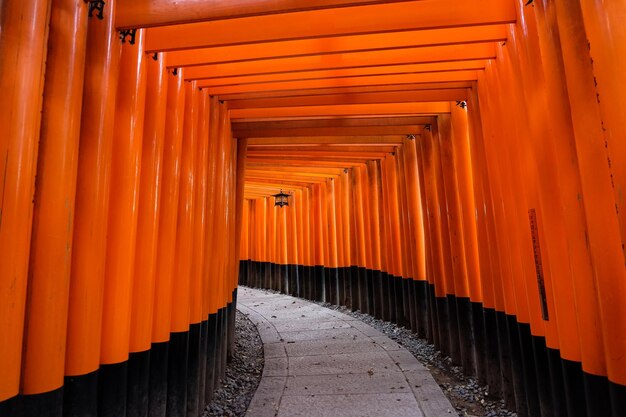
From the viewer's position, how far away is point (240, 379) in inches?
199

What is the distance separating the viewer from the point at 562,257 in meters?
2.41

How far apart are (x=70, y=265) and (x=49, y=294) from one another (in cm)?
23

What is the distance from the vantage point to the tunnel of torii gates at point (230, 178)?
1797 millimetres

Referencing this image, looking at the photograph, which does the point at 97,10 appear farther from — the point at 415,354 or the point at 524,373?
the point at 415,354

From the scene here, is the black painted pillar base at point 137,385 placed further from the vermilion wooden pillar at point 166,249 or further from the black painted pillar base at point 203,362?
the black painted pillar base at point 203,362

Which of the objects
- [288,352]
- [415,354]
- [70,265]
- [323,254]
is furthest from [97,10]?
[323,254]

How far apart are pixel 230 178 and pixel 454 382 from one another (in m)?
4.24

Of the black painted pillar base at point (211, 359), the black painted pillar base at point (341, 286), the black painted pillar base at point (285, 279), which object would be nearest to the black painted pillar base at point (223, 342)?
the black painted pillar base at point (211, 359)

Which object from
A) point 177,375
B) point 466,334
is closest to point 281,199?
point 466,334

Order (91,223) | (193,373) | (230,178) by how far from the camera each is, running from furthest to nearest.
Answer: (230,178) < (193,373) < (91,223)

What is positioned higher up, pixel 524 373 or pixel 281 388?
pixel 524 373

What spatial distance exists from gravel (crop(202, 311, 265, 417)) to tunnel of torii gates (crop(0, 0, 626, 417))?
10.5 inches

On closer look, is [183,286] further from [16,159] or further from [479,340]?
[479,340]

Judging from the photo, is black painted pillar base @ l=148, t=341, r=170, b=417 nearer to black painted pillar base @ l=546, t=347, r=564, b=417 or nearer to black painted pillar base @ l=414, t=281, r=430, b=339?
black painted pillar base @ l=546, t=347, r=564, b=417
